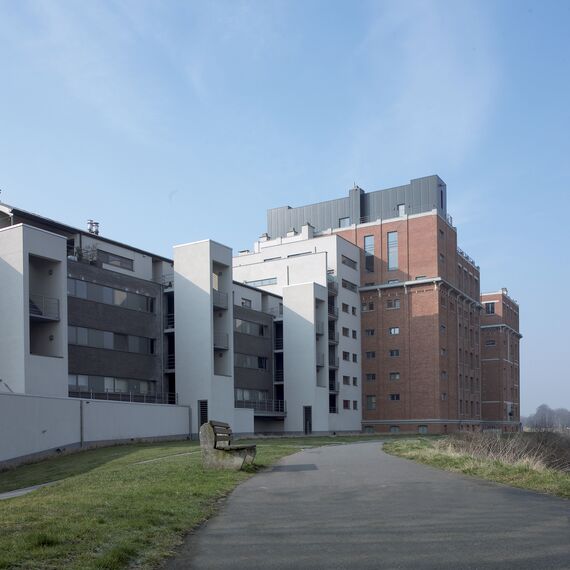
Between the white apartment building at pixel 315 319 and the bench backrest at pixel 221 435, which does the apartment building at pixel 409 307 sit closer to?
the white apartment building at pixel 315 319

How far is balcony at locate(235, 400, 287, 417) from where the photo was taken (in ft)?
193

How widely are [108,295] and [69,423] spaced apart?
42.8ft

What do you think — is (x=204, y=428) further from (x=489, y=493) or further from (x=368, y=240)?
(x=368, y=240)

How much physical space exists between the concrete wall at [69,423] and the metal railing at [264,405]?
1390cm

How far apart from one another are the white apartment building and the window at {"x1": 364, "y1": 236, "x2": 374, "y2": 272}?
1224mm

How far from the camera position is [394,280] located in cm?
7644

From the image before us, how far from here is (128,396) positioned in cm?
4675

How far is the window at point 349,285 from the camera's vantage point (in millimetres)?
74562

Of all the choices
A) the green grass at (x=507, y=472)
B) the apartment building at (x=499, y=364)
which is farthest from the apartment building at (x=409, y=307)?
the green grass at (x=507, y=472)

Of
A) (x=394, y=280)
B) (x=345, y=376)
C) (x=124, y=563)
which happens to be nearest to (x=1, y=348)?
(x=124, y=563)

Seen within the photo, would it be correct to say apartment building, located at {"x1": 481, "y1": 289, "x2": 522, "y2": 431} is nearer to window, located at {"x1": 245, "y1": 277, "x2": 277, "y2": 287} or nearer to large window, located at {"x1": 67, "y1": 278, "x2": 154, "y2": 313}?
window, located at {"x1": 245, "y1": 277, "x2": 277, "y2": 287}

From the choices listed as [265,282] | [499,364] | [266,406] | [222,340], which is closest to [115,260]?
[222,340]

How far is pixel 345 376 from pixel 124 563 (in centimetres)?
6677

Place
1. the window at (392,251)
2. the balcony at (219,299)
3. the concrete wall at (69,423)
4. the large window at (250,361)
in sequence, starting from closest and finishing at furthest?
the concrete wall at (69,423)
the balcony at (219,299)
the large window at (250,361)
the window at (392,251)
